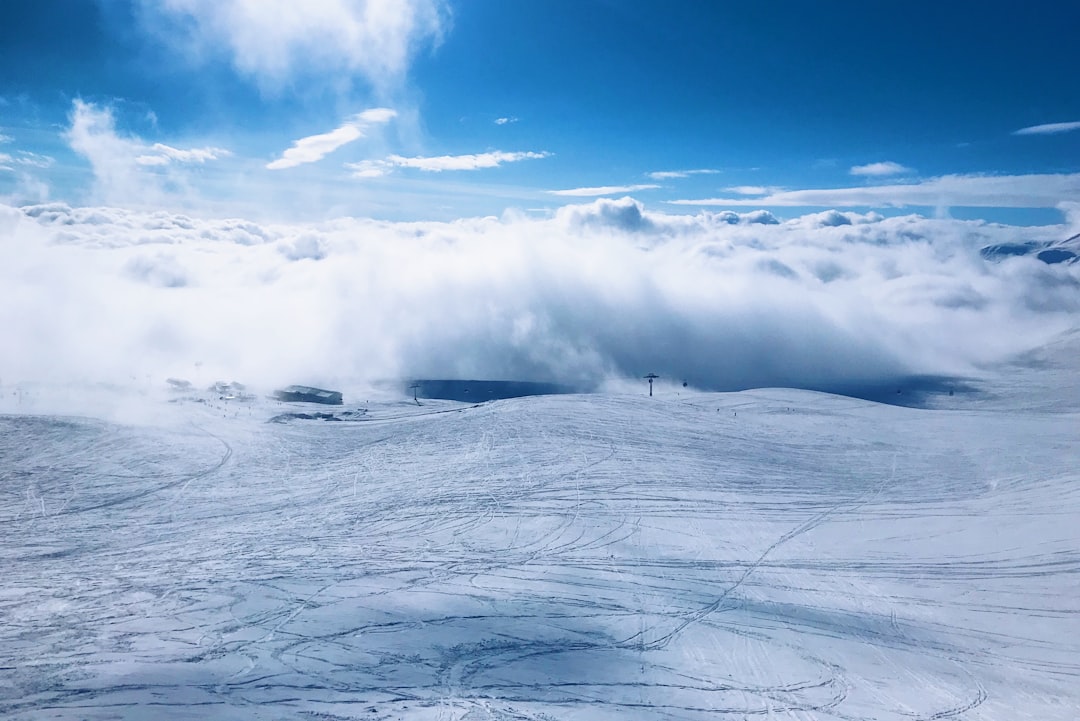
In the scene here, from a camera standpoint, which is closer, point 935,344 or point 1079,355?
point 1079,355

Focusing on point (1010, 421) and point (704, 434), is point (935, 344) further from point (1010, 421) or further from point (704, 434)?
point (704, 434)

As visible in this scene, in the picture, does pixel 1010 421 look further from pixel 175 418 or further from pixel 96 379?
pixel 96 379

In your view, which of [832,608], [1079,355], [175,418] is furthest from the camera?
[1079,355]

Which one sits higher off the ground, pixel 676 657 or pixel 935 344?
pixel 935 344

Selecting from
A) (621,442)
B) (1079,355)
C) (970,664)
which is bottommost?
(970,664)

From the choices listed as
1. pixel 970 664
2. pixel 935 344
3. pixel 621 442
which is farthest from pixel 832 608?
pixel 935 344

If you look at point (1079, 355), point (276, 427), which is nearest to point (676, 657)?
point (276, 427)

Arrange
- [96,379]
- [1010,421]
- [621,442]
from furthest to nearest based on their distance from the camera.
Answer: [96,379] → [1010,421] → [621,442]
